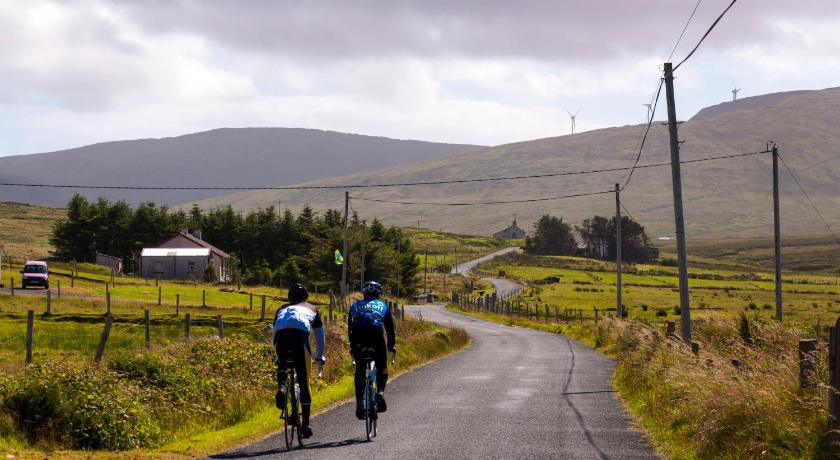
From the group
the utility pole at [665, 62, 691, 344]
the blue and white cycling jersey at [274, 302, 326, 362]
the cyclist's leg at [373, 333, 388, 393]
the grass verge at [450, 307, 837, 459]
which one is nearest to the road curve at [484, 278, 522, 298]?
the utility pole at [665, 62, 691, 344]

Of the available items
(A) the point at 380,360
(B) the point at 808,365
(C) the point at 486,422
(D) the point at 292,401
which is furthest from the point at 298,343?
(B) the point at 808,365

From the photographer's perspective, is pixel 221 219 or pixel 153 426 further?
pixel 221 219

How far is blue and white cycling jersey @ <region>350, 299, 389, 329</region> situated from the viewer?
14539 mm

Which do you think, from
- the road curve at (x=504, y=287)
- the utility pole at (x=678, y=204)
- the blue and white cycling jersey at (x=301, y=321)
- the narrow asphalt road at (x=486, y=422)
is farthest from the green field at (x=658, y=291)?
the blue and white cycling jersey at (x=301, y=321)

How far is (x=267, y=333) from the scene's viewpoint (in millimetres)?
24625

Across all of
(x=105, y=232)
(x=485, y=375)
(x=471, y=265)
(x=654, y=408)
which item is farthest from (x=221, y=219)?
(x=654, y=408)

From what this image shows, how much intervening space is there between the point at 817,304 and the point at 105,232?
8908 centimetres

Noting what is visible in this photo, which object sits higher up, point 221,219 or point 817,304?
point 221,219

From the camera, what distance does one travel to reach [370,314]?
47.8 ft

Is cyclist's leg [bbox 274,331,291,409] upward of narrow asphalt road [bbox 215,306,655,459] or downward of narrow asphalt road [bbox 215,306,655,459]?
upward

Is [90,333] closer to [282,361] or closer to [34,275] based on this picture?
[282,361]

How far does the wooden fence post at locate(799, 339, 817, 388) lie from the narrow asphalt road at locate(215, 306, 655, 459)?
7.78 ft

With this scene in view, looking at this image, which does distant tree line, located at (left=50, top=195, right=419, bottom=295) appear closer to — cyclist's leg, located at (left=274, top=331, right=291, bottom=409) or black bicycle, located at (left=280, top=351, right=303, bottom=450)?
black bicycle, located at (left=280, top=351, right=303, bottom=450)

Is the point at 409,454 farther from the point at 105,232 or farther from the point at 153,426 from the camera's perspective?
the point at 105,232
